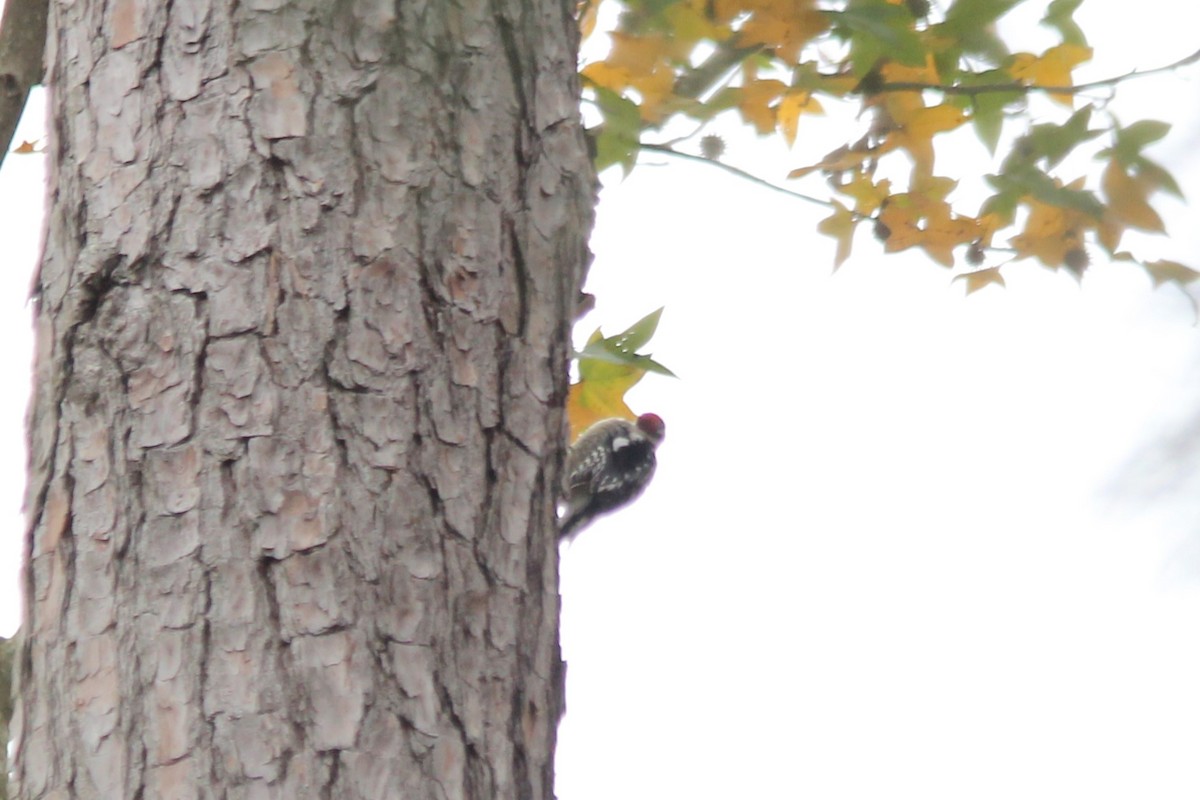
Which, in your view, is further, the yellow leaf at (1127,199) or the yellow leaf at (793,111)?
the yellow leaf at (793,111)

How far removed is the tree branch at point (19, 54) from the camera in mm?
2174

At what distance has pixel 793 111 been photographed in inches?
117

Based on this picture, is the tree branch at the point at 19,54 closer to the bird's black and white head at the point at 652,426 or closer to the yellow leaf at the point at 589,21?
the yellow leaf at the point at 589,21

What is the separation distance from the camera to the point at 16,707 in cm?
→ 157

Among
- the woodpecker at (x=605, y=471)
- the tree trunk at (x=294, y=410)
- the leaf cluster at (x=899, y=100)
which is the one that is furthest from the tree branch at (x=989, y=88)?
the woodpecker at (x=605, y=471)

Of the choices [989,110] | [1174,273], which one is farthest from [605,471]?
[1174,273]

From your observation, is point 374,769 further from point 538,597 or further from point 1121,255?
point 1121,255

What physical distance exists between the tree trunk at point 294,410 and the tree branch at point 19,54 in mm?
429

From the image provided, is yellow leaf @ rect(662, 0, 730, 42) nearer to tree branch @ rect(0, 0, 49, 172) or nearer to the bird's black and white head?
tree branch @ rect(0, 0, 49, 172)

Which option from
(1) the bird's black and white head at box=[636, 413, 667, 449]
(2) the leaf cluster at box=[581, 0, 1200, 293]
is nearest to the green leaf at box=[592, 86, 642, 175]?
(2) the leaf cluster at box=[581, 0, 1200, 293]

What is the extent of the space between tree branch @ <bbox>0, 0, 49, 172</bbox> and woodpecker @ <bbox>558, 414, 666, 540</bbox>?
9.28 feet

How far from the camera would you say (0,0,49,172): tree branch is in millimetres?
2174

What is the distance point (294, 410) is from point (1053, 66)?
6.10ft

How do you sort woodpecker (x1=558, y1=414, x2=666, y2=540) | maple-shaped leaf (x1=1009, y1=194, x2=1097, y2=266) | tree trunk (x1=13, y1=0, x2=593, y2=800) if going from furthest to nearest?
woodpecker (x1=558, y1=414, x2=666, y2=540), maple-shaped leaf (x1=1009, y1=194, x2=1097, y2=266), tree trunk (x1=13, y1=0, x2=593, y2=800)
